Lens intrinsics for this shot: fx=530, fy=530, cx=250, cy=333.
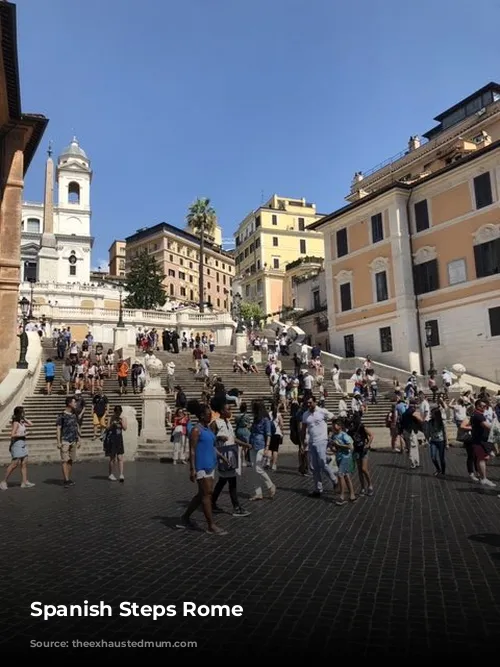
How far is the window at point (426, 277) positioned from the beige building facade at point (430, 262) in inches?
2.5

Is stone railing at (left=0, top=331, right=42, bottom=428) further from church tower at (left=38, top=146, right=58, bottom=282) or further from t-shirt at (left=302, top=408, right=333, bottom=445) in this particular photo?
church tower at (left=38, top=146, right=58, bottom=282)

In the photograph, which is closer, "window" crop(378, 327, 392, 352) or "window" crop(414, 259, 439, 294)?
"window" crop(414, 259, 439, 294)

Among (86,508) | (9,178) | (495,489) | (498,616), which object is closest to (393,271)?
(9,178)

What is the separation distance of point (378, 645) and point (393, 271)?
31.4 m

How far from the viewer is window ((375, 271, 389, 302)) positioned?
34131mm

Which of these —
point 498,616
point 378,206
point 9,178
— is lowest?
point 498,616

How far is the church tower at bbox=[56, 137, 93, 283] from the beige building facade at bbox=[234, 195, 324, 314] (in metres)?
21.9

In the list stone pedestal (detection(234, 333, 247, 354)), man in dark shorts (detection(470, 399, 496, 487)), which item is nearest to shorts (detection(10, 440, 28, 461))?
man in dark shorts (detection(470, 399, 496, 487))

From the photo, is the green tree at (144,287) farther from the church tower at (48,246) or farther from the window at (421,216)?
the window at (421,216)

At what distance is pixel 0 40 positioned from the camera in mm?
19641

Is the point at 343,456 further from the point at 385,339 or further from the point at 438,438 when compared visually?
the point at 385,339

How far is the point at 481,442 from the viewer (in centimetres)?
1036

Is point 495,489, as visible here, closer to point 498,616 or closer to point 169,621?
point 498,616

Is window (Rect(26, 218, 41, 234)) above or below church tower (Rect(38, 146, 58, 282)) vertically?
Answer: above
